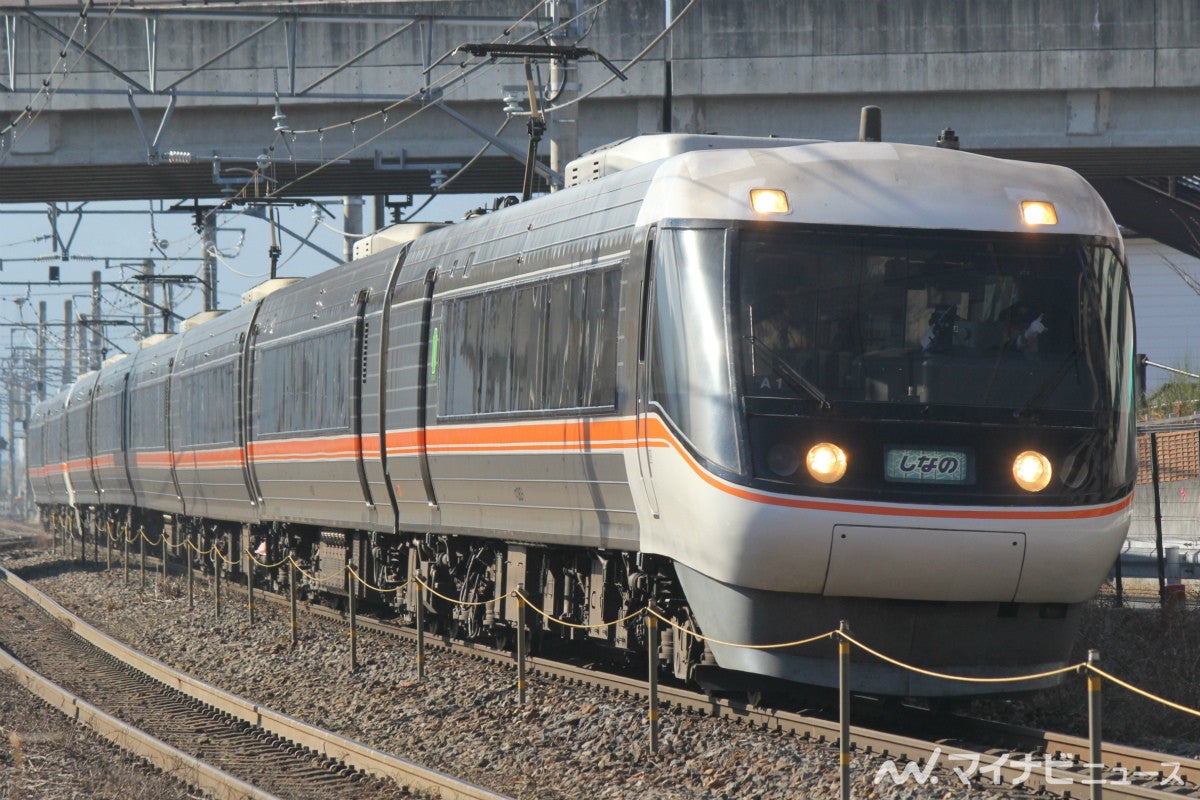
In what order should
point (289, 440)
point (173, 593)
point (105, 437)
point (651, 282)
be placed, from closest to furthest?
1. point (651, 282)
2. point (289, 440)
3. point (173, 593)
4. point (105, 437)

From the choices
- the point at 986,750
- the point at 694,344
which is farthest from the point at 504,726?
the point at 986,750

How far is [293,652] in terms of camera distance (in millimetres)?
16797

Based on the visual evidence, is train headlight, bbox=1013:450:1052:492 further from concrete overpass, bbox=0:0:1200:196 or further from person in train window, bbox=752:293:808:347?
concrete overpass, bbox=0:0:1200:196

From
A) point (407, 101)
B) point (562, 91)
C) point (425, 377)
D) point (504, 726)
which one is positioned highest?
point (407, 101)

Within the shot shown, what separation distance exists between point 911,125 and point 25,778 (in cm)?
1883

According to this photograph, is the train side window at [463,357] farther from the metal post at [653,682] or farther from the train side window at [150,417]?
the train side window at [150,417]

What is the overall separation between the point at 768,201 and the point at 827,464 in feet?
5.24

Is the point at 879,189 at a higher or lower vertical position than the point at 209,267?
lower

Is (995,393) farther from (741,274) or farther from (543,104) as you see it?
(543,104)

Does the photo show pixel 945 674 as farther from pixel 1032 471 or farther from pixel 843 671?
pixel 1032 471

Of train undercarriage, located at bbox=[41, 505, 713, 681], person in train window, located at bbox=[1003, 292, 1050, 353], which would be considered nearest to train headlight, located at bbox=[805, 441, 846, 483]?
person in train window, located at bbox=[1003, 292, 1050, 353]

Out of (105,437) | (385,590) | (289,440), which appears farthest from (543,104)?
(105,437)

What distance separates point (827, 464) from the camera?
918cm

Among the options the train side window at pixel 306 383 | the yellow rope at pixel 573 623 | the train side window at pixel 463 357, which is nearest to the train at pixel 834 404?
the yellow rope at pixel 573 623
